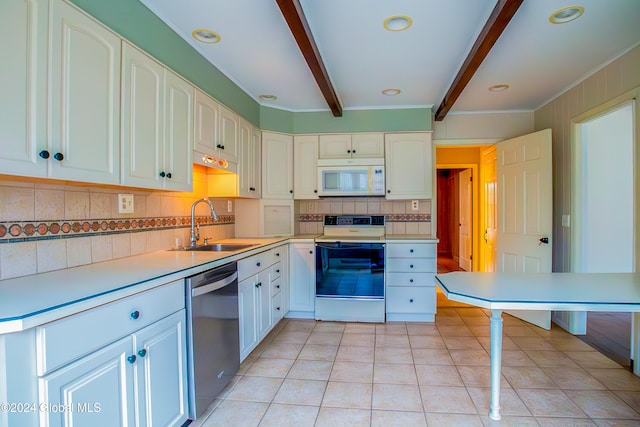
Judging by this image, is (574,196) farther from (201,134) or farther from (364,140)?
Answer: (201,134)

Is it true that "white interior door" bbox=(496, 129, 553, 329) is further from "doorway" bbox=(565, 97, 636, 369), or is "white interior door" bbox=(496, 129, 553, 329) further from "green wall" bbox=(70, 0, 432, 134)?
"green wall" bbox=(70, 0, 432, 134)

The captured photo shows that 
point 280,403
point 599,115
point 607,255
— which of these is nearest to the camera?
point 280,403

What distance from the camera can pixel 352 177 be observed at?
11.9ft

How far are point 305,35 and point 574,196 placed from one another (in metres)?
2.80

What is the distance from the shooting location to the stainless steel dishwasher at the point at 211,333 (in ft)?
5.55

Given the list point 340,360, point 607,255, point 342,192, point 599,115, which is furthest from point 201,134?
point 607,255

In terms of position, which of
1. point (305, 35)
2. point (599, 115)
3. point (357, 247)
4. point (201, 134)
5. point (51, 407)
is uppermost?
point (305, 35)

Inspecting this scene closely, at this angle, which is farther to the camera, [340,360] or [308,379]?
[340,360]

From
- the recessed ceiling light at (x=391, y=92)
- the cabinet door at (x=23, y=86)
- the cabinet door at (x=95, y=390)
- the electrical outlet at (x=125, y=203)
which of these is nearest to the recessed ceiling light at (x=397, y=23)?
the recessed ceiling light at (x=391, y=92)

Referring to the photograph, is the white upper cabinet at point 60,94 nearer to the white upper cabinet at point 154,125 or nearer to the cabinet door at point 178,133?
the white upper cabinet at point 154,125

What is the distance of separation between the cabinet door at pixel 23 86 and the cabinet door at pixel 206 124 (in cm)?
106

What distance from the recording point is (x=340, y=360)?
2.54m

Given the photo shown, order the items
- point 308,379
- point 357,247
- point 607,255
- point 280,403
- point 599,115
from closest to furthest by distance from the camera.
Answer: point 280,403
point 308,379
point 599,115
point 357,247
point 607,255

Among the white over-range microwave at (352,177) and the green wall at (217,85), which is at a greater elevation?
the green wall at (217,85)
